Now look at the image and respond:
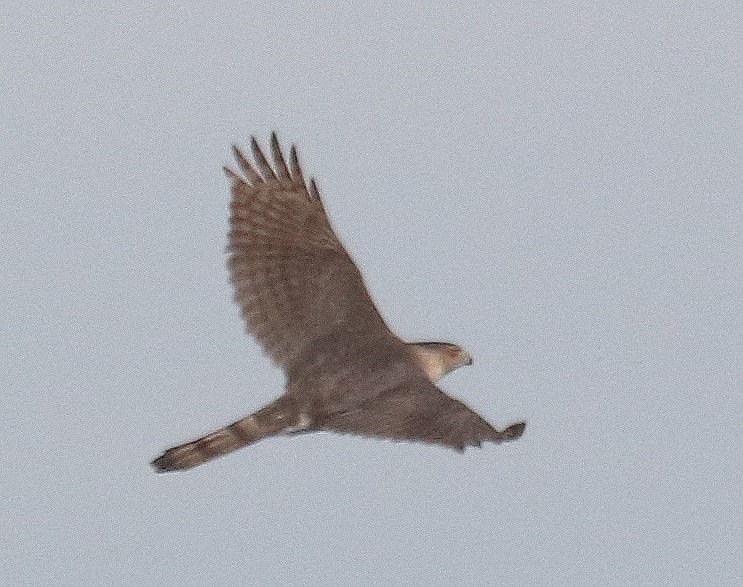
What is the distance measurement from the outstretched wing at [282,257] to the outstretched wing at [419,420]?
905 millimetres

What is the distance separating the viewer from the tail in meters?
14.6

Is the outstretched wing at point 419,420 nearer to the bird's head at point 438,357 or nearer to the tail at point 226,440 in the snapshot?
the tail at point 226,440

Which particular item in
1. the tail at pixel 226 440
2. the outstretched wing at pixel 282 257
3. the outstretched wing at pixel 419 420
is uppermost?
the outstretched wing at pixel 282 257

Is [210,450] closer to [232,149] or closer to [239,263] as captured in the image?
[239,263]

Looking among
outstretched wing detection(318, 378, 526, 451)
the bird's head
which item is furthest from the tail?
the bird's head

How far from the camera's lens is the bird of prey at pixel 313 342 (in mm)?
14312

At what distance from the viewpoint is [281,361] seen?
49.5ft

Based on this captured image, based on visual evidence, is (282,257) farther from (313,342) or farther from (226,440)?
(226,440)

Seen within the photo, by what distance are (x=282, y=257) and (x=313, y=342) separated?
33.4 inches

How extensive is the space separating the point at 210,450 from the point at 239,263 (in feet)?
5.76

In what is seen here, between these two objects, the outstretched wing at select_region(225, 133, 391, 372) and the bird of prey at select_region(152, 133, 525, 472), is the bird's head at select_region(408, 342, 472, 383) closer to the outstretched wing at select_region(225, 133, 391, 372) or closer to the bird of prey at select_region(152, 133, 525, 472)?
the bird of prey at select_region(152, 133, 525, 472)

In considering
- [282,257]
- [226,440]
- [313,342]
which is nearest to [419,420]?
[313,342]

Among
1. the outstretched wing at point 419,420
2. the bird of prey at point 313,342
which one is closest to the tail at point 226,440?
the bird of prey at point 313,342

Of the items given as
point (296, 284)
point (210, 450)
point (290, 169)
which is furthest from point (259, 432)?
point (290, 169)
